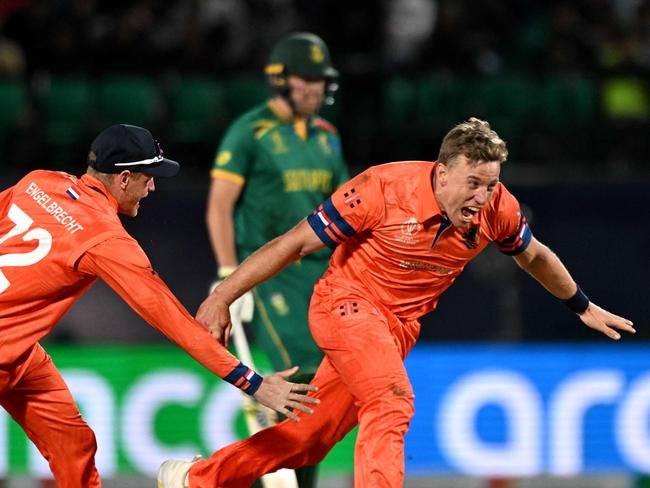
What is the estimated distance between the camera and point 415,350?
8875mm

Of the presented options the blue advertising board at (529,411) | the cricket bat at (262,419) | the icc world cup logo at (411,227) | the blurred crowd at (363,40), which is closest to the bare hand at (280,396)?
the icc world cup logo at (411,227)

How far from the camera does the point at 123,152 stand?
214 inches

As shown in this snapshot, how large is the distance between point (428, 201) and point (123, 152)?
1287 mm

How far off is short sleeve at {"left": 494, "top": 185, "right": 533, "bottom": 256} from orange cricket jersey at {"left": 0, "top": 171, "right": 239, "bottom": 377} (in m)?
1.31

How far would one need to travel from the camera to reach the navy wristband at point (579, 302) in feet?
19.8

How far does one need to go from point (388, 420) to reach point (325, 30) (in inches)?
284

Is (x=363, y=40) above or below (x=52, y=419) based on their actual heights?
above

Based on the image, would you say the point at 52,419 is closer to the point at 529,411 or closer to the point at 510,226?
the point at 510,226

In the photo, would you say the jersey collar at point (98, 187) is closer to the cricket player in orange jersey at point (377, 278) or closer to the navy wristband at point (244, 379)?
the cricket player in orange jersey at point (377, 278)

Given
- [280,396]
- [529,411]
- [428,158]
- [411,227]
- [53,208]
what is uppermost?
[53,208]

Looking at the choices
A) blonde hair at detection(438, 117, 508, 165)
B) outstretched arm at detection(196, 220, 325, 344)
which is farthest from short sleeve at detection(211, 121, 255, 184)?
blonde hair at detection(438, 117, 508, 165)

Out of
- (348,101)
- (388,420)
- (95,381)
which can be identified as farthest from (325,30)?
(388,420)

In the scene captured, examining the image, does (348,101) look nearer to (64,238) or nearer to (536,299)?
(536,299)

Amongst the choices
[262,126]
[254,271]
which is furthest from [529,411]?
[254,271]
